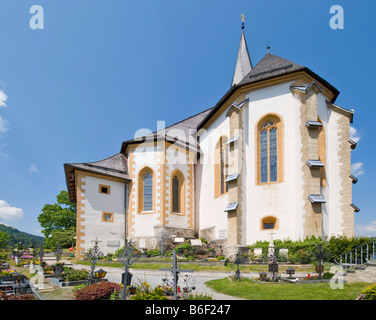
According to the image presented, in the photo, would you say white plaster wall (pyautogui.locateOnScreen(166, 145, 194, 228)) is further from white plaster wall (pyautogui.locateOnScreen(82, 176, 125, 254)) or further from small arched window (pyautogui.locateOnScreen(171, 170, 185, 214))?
white plaster wall (pyautogui.locateOnScreen(82, 176, 125, 254))

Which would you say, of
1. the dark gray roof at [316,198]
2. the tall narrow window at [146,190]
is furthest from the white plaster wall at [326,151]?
the tall narrow window at [146,190]

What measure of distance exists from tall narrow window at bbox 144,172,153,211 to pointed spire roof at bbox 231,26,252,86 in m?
15.8

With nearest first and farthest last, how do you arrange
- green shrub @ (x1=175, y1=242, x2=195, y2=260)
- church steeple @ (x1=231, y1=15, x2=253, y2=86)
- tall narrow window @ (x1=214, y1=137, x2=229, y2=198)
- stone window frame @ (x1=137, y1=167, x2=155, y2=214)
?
1. green shrub @ (x1=175, y1=242, x2=195, y2=260)
2. tall narrow window @ (x1=214, y1=137, x2=229, y2=198)
3. stone window frame @ (x1=137, y1=167, x2=155, y2=214)
4. church steeple @ (x1=231, y1=15, x2=253, y2=86)

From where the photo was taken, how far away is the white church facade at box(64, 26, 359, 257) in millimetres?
17688

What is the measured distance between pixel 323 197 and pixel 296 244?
343 cm

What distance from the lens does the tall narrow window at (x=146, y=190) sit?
2423 cm

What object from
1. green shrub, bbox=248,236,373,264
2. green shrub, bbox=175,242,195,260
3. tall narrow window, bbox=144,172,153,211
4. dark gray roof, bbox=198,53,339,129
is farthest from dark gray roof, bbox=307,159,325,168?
tall narrow window, bbox=144,172,153,211

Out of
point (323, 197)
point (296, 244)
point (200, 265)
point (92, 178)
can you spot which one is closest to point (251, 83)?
point (323, 197)

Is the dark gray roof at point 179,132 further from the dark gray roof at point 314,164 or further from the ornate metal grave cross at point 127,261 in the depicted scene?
the ornate metal grave cross at point 127,261

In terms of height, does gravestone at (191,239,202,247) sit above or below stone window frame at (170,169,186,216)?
below

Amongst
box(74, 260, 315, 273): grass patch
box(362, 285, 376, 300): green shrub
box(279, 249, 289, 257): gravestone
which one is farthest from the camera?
box(279, 249, 289, 257): gravestone

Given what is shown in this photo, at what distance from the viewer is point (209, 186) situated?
24.2 meters
